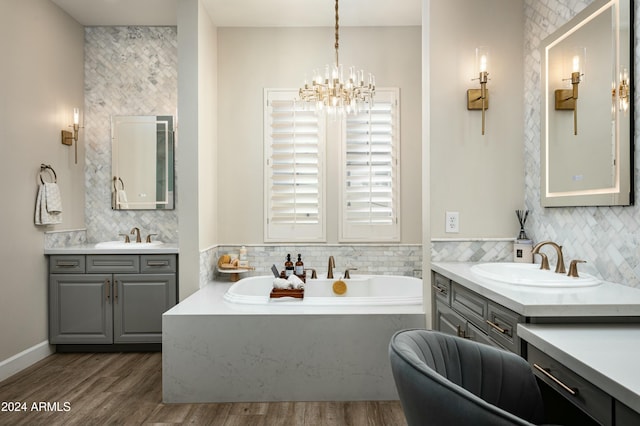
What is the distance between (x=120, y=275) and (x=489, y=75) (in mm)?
3292

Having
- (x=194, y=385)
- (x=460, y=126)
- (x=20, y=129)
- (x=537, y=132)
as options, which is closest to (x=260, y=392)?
(x=194, y=385)

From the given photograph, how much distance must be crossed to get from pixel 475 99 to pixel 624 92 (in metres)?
0.91

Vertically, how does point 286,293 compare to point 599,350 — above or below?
below

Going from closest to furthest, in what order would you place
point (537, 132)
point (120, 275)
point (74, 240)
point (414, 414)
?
point (414, 414) < point (537, 132) < point (120, 275) < point (74, 240)

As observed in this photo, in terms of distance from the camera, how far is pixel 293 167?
397 cm

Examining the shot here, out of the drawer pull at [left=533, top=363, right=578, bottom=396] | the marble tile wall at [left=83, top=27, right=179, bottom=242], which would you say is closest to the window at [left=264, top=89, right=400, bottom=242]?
the marble tile wall at [left=83, top=27, right=179, bottom=242]

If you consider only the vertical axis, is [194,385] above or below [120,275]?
below

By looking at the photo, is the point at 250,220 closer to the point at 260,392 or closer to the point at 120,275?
the point at 120,275

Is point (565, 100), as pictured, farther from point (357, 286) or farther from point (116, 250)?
point (116, 250)

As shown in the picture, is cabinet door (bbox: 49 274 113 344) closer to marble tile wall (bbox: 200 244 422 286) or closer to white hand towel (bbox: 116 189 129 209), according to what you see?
white hand towel (bbox: 116 189 129 209)

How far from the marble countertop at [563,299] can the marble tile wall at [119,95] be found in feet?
10.7

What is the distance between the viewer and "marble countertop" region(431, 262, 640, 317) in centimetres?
148

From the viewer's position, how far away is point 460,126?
107 inches

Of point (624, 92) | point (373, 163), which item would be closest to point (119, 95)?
point (373, 163)
